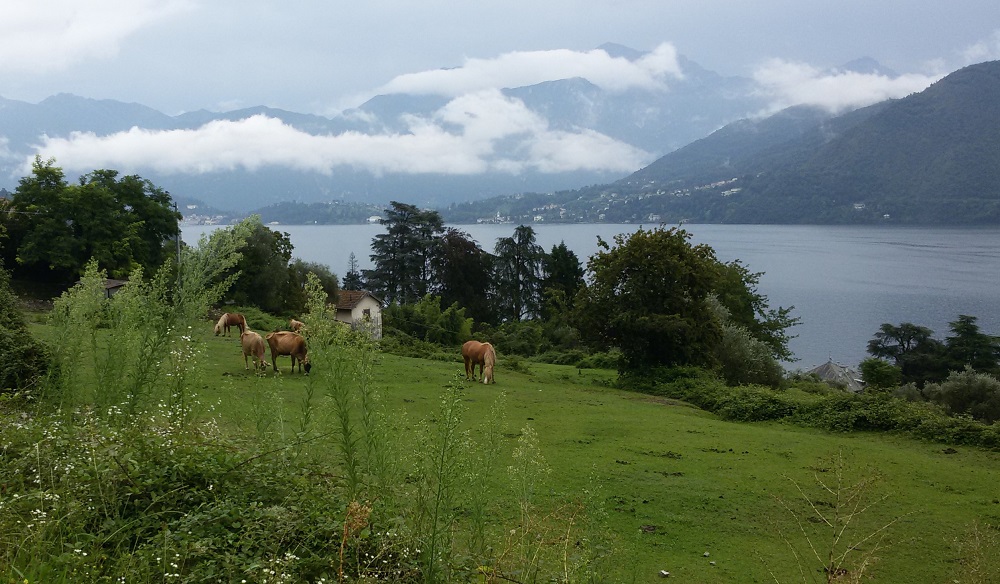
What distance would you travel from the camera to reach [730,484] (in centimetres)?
998

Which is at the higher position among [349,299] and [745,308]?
[745,308]

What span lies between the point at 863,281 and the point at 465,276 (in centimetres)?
7167

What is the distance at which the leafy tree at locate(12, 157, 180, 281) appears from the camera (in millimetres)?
29047

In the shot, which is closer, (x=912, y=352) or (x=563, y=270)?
(x=912, y=352)

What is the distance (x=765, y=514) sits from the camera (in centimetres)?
866

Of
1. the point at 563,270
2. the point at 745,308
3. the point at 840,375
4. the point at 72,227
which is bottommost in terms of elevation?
the point at 840,375

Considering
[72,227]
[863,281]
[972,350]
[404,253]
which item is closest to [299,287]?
[72,227]

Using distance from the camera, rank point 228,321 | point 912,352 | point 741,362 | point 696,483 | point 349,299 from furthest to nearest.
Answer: point 912,352 < point 349,299 < point 741,362 < point 228,321 < point 696,483

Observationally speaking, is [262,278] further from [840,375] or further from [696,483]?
[840,375]

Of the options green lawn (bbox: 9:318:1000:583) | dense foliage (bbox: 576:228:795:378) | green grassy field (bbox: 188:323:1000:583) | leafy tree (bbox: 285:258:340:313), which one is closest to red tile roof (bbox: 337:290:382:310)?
leafy tree (bbox: 285:258:340:313)

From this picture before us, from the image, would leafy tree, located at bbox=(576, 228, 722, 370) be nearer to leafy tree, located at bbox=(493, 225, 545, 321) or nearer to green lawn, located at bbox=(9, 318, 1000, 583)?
green lawn, located at bbox=(9, 318, 1000, 583)

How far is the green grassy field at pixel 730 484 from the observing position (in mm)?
6875

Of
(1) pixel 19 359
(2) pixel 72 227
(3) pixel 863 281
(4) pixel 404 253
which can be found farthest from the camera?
(3) pixel 863 281

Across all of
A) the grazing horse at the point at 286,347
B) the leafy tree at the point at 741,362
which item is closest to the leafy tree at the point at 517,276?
the leafy tree at the point at 741,362
